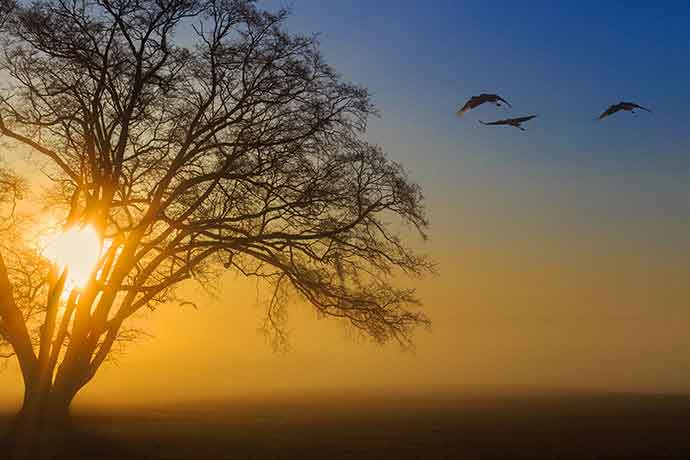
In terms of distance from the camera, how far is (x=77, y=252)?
1981 centimetres

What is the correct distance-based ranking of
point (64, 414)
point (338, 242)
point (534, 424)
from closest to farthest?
point (64, 414), point (338, 242), point (534, 424)

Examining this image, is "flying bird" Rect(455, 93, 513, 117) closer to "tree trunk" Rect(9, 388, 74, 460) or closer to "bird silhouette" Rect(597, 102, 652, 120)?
"bird silhouette" Rect(597, 102, 652, 120)

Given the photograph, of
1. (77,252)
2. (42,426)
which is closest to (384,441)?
(42,426)

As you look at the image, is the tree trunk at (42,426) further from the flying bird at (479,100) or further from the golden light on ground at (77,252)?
the flying bird at (479,100)

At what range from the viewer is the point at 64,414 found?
19.5m

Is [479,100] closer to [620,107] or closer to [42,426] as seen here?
[620,107]

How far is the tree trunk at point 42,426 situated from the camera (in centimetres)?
1886

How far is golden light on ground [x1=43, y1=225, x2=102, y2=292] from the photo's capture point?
64.4ft

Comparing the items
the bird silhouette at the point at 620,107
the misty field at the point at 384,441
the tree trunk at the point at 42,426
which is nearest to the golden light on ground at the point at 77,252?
the tree trunk at the point at 42,426

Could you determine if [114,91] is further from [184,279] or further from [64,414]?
[64,414]

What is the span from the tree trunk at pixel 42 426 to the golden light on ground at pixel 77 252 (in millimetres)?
2687

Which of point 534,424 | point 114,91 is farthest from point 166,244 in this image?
point 534,424

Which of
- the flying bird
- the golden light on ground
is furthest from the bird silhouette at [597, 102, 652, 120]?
the golden light on ground

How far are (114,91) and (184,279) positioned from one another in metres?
4.90
